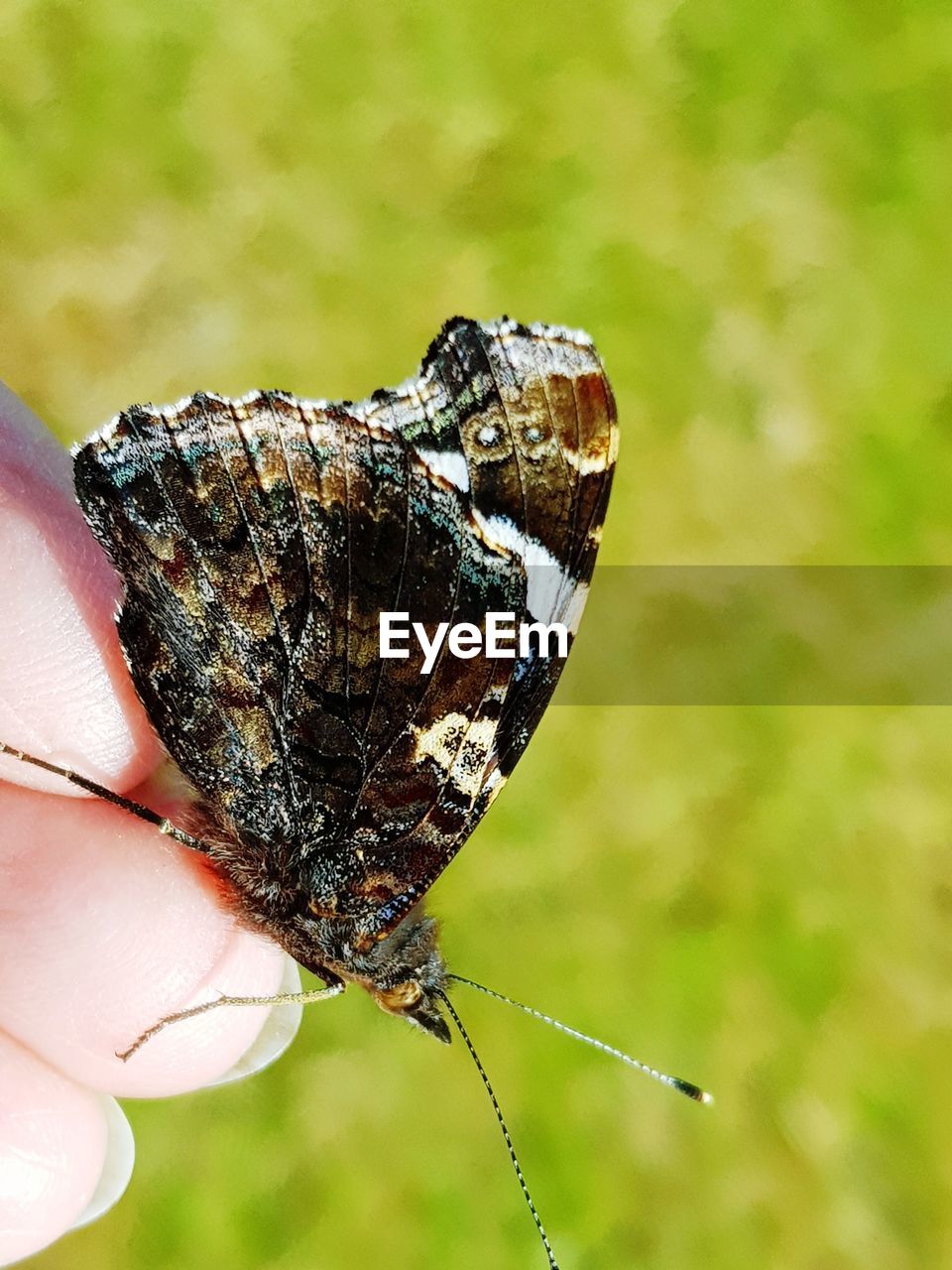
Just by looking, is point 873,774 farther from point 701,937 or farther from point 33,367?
point 33,367

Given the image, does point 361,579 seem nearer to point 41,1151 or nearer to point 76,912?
point 76,912

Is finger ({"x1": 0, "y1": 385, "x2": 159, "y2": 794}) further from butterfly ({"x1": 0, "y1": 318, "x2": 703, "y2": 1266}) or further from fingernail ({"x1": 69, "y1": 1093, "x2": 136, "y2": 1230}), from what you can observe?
fingernail ({"x1": 69, "y1": 1093, "x2": 136, "y2": 1230})

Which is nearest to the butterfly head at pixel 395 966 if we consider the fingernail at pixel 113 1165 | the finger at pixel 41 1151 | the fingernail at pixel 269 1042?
the fingernail at pixel 269 1042

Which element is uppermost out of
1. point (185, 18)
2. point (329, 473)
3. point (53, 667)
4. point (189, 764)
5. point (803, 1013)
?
point (185, 18)

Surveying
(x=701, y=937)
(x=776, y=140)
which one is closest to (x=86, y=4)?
(x=776, y=140)

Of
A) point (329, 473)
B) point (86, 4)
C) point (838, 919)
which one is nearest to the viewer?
point (329, 473)

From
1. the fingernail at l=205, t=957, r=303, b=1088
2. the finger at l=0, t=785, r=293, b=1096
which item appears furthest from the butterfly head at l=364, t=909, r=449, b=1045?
the fingernail at l=205, t=957, r=303, b=1088
